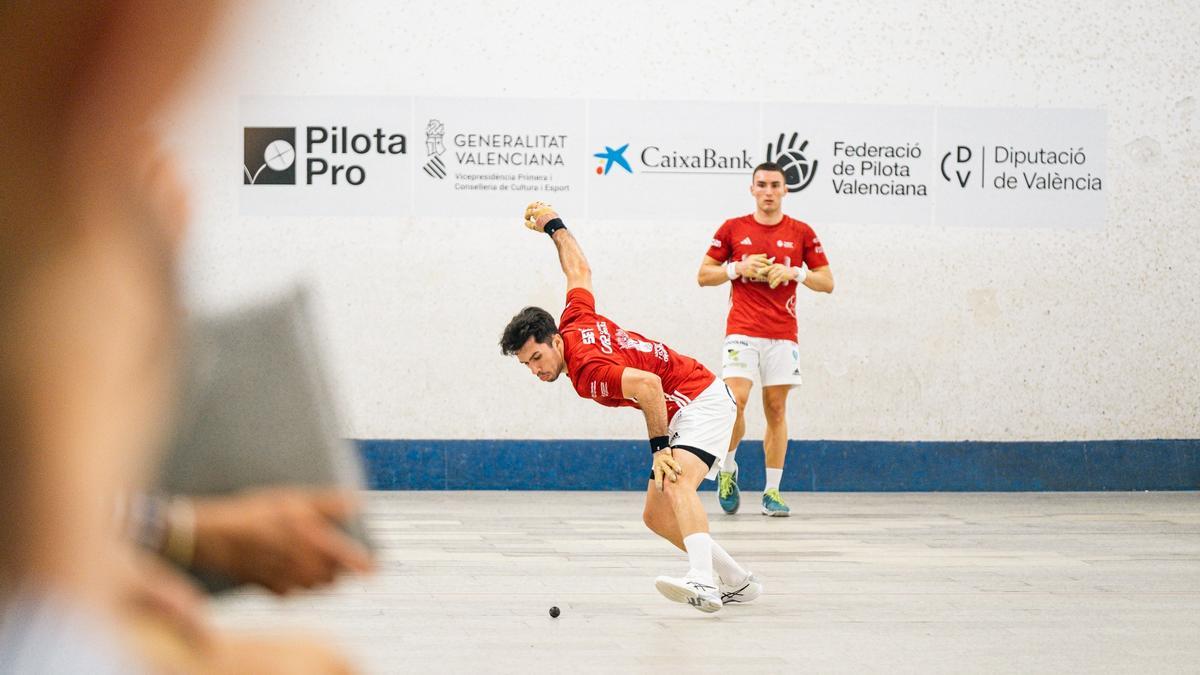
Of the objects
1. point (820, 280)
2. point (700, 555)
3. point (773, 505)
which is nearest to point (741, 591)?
point (700, 555)

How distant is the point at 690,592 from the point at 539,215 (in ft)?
5.56

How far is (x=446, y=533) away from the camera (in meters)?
8.10

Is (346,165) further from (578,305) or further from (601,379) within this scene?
(601,379)

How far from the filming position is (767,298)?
30.6 feet

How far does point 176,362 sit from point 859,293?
33.1ft

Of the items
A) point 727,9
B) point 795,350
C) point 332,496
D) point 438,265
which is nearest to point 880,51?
point 727,9

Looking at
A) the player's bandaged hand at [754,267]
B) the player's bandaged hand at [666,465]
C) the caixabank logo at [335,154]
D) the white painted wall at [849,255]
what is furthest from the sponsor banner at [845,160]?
the player's bandaged hand at [666,465]

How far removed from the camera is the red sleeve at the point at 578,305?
607 centimetres

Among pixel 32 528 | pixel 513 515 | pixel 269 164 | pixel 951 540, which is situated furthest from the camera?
pixel 269 164

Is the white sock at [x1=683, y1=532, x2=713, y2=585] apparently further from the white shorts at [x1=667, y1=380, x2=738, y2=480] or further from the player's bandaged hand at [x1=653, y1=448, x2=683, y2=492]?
the white shorts at [x1=667, y1=380, x2=738, y2=480]

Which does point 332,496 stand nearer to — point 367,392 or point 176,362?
point 176,362

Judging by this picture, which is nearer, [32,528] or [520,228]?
[32,528]

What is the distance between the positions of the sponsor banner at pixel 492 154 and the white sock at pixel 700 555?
204 inches

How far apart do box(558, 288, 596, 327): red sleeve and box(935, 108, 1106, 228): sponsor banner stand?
5.22 m
